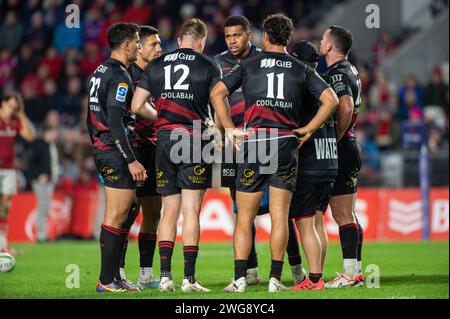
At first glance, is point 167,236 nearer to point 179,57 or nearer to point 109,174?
point 109,174

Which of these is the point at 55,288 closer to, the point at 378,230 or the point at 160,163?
the point at 160,163

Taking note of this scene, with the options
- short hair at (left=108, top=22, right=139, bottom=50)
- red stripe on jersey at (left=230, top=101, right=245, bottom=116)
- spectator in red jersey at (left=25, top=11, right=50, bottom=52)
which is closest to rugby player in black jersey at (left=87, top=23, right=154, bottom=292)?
short hair at (left=108, top=22, right=139, bottom=50)

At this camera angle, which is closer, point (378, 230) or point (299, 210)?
point (299, 210)

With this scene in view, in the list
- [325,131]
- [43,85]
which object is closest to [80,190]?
[43,85]

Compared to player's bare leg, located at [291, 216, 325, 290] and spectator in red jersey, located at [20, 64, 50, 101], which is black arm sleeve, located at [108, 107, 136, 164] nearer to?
player's bare leg, located at [291, 216, 325, 290]

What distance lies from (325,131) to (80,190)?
1127 centimetres

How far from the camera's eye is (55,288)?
390 inches

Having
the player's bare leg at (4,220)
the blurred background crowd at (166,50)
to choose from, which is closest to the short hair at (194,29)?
the player's bare leg at (4,220)

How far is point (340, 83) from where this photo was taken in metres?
9.77

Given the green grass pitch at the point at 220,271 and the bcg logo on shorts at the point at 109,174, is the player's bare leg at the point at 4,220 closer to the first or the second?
the green grass pitch at the point at 220,271

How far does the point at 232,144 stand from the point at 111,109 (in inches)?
51.3

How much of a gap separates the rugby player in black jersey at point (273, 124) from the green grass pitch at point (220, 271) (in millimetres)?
566

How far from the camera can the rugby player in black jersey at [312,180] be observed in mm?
9148

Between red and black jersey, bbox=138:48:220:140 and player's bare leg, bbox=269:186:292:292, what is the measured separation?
49.2 inches
